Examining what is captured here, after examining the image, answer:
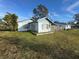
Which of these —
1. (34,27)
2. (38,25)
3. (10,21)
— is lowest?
(34,27)

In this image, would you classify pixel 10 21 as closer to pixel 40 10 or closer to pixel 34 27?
pixel 34 27

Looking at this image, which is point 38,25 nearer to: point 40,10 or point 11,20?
point 11,20

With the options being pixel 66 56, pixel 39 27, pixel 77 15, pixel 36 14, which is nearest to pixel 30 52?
pixel 66 56

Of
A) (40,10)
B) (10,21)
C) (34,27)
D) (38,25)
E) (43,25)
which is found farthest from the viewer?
(40,10)

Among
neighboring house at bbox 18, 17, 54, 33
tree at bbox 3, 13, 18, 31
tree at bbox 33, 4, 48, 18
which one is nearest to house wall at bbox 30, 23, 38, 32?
neighboring house at bbox 18, 17, 54, 33

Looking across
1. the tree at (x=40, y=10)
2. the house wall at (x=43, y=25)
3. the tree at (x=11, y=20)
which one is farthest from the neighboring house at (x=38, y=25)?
the tree at (x=40, y=10)

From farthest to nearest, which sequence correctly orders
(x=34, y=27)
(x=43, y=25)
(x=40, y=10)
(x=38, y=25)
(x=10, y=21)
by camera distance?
1. (x=40, y=10)
2. (x=10, y=21)
3. (x=34, y=27)
4. (x=43, y=25)
5. (x=38, y=25)

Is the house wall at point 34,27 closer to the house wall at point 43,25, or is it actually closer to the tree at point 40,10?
the house wall at point 43,25

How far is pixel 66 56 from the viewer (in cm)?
1198

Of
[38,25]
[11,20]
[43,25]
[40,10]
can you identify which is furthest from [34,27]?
[40,10]

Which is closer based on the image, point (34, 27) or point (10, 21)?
point (34, 27)

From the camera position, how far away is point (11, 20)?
3453cm

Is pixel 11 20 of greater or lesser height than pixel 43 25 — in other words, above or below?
above

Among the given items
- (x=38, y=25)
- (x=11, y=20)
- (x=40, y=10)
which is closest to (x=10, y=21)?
(x=11, y=20)
